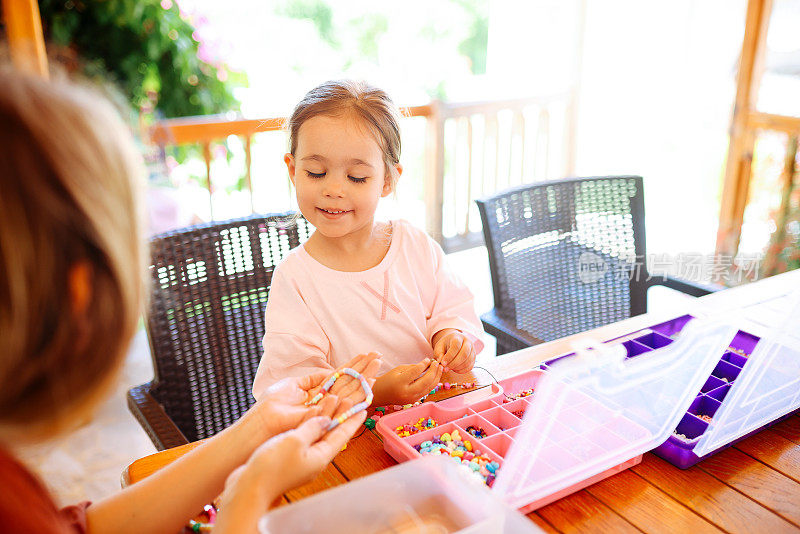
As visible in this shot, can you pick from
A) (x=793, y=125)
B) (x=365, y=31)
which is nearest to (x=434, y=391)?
(x=793, y=125)

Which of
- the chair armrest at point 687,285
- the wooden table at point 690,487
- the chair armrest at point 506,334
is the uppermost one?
the chair armrest at point 687,285

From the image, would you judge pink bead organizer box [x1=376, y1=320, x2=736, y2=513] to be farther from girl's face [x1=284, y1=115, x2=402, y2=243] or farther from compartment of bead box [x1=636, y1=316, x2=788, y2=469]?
girl's face [x1=284, y1=115, x2=402, y2=243]

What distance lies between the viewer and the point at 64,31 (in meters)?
3.95

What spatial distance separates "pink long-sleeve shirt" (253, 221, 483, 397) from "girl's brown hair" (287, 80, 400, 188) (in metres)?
0.23

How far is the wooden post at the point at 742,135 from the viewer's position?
10.7ft

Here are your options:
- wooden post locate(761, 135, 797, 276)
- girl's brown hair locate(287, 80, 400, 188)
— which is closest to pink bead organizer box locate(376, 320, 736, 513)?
girl's brown hair locate(287, 80, 400, 188)

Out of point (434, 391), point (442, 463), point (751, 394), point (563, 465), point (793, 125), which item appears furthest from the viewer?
point (793, 125)

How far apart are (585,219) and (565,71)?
3106 millimetres

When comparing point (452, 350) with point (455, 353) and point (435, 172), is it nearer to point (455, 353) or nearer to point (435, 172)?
point (455, 353)

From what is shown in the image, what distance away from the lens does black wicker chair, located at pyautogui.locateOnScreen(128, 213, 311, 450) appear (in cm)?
145

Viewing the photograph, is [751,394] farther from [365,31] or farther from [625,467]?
[365,31]

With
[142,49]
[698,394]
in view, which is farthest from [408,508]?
[142,49]

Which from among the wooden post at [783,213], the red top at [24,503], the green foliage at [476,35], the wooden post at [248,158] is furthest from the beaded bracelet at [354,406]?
the green foliage at [476,35]

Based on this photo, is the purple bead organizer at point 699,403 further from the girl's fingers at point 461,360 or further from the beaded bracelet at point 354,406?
the beaded bracelet at point 354,406
